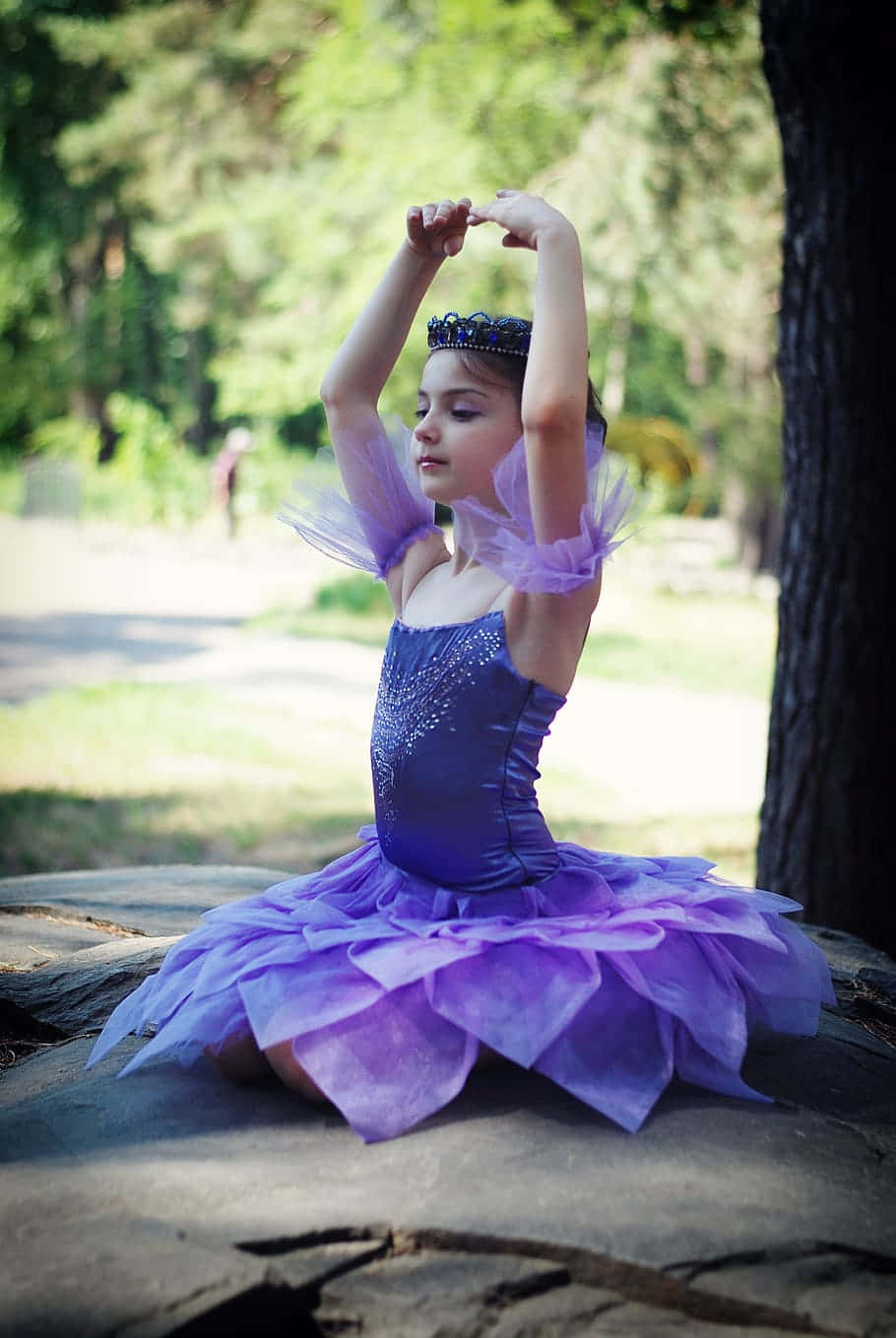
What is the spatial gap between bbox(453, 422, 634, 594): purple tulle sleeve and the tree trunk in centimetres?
157

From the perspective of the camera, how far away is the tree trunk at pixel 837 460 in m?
3.60

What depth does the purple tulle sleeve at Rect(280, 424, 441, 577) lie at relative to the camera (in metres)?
2.60

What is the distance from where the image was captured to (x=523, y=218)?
7.20ft

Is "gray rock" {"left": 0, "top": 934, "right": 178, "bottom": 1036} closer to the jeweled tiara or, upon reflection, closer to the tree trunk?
the jeweled tiara

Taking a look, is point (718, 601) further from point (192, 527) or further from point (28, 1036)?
point (28, 1036)

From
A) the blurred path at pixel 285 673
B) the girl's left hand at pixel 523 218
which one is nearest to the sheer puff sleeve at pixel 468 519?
the girl's left hand at pixel 523 218

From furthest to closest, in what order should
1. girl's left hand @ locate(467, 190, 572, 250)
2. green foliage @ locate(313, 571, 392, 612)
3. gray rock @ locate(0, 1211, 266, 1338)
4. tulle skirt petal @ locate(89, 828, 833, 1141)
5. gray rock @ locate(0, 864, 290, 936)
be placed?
green foliage @ locate(313, 571, 392, 612), gray rock @ locate(0, 864, 290, 936), girl's left hand @ locate(467, 190, 572, 250), tulle skirt petal @ locate(89, 828, 833, 1141), gray rock @ locate(0, 1211, 266, 1338)

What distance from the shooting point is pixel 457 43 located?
1372 centimetres

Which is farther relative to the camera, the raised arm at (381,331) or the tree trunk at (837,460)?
the tree trunk at (837,460)

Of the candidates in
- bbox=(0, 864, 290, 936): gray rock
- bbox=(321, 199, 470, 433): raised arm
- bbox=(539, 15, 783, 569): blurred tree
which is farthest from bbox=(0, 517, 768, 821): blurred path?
bbox=(321, 199, 470, 433): raised arm

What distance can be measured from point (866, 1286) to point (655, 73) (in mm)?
10761

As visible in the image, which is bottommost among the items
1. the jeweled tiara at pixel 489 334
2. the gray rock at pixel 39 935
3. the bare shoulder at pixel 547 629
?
the gray rock at pixel 39 935

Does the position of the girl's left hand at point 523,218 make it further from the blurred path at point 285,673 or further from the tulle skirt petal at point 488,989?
the blurred path at point 285,673

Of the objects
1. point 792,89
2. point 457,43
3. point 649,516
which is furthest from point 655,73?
point 649,516
